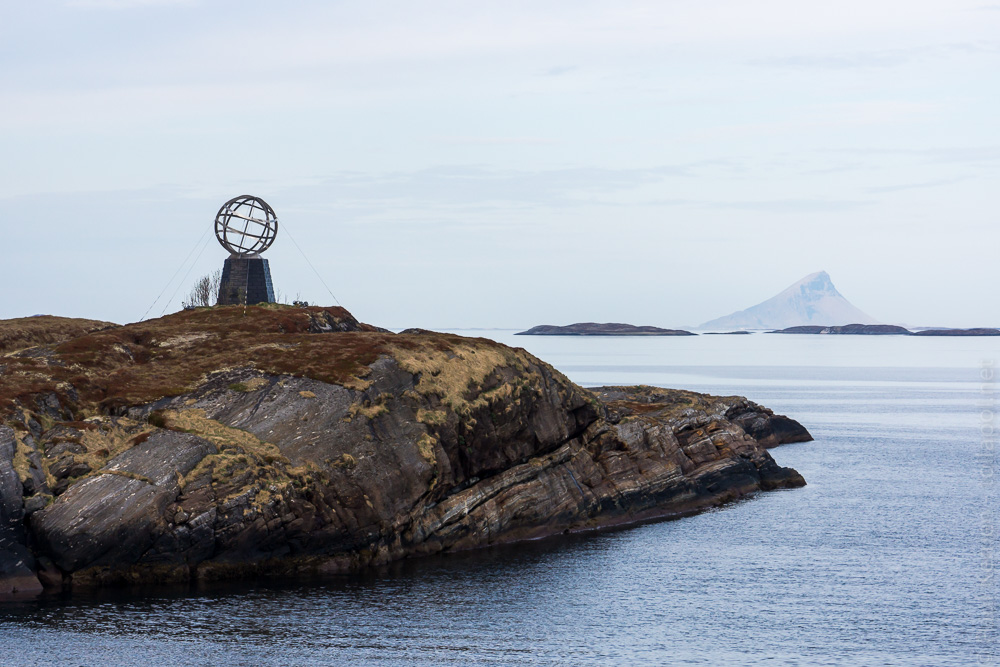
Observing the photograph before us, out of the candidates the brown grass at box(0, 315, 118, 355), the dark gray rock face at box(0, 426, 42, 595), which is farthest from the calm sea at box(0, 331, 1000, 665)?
the brown grass at box(0, 315, 118, 355)

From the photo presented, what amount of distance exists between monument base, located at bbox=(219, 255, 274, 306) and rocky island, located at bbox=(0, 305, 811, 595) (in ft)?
36.9

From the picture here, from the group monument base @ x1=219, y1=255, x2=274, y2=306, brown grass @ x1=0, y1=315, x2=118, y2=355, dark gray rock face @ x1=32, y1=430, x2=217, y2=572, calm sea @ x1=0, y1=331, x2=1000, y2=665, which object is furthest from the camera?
monument base @ x1=219, y1=255, x2=274, y2=306

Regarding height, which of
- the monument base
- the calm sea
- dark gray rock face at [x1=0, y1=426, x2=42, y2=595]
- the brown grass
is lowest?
the calm sea

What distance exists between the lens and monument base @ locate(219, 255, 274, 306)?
99312mm

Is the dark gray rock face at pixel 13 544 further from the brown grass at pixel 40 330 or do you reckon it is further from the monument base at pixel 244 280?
the monument base at pixel 244 280

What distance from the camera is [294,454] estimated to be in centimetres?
6184

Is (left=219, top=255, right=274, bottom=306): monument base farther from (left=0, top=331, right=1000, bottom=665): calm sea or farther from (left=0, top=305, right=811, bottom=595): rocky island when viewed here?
(left=0, top=331, right=1000, bottom=665): calm sea

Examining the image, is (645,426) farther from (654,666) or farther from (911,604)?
(654,666)

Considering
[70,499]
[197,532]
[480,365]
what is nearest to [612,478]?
[480,365]

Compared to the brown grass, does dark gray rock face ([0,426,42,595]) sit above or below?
below

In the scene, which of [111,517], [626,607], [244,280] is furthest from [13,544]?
[244,280]

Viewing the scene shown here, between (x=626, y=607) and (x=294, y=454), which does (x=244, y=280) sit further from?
(x=626, y=607)

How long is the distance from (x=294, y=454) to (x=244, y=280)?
41.9m

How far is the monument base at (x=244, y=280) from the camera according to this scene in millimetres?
99312
